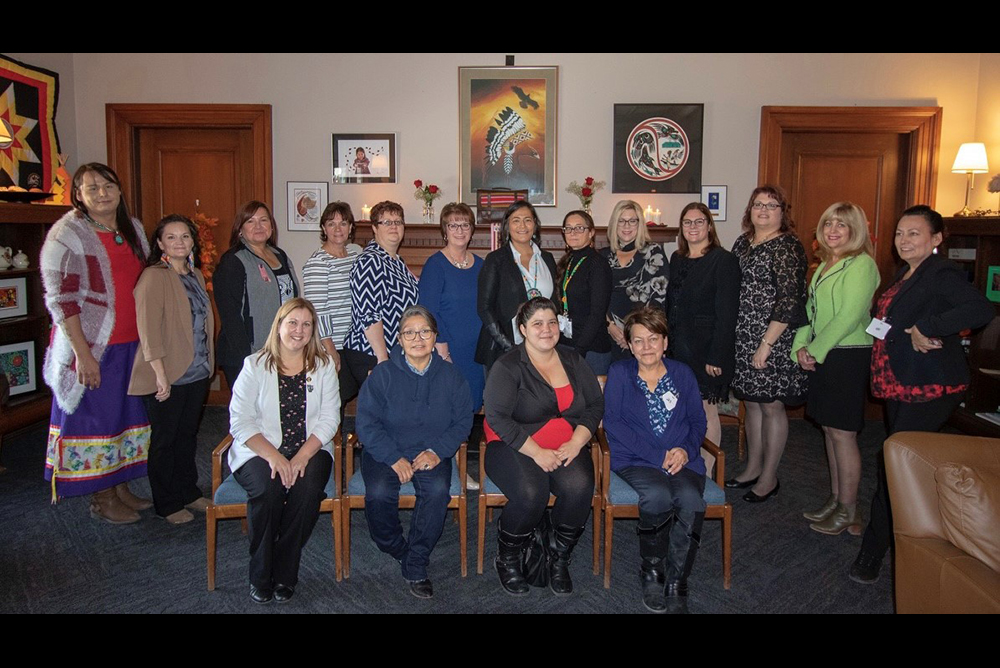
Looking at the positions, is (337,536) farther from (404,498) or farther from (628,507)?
(628,507)

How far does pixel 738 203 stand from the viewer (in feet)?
17.9

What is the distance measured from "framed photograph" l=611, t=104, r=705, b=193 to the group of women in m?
1.98

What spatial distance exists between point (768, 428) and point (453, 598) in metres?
1.87

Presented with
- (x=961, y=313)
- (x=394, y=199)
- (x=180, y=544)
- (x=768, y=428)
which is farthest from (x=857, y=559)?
(x=394, y=199)

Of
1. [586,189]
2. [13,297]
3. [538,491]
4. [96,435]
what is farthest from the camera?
[586,189]

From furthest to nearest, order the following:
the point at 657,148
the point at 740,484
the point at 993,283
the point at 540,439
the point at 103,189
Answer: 1. the point at 657,148
2. the point at 993,283
3. the point at 740,484
4. the point at 103,189
5. the point at 540,439

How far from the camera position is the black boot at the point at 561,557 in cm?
276

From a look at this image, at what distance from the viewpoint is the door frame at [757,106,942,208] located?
5297 mm

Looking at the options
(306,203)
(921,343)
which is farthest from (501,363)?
(306,203)

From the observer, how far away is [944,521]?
1.99 metres

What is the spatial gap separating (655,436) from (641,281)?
100cm

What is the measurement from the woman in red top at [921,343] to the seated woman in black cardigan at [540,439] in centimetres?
118

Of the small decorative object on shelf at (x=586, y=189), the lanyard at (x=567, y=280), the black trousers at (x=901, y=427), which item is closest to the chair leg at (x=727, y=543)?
the black trousers at (x=901, y=427)

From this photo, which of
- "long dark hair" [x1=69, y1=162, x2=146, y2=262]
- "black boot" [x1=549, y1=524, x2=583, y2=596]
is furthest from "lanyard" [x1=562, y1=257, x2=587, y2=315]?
"long dark hair" [x1=69, y1=162, x2=146, y2=262]
